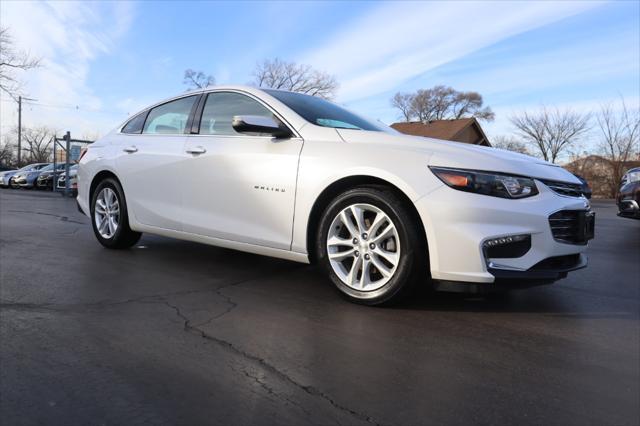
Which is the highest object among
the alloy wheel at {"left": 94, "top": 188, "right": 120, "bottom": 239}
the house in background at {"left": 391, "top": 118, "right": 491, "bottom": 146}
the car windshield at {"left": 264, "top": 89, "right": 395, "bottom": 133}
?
the house in background at {"left": 391, "top": 118, "right": 491, "bottom": 146}

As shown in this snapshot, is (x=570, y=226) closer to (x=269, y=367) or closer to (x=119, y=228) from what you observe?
(x=269, y=367)

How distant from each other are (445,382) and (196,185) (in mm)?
2669

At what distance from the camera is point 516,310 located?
319cm

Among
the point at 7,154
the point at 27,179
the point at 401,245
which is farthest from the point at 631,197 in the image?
the point at 7,154

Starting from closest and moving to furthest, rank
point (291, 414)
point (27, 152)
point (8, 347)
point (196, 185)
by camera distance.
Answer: point (291, 414) < point (8, 347) < point (196, 185) < point (27, 152)

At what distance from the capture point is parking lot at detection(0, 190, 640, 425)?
1.85 m

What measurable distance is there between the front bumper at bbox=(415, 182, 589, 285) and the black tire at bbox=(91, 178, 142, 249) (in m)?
3.24

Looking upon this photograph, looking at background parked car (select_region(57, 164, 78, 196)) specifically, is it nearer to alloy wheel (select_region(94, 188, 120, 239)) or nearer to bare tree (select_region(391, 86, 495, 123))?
alloy wheel (select_region(94, 188, 120, 239))

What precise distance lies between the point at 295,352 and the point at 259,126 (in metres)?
1.69

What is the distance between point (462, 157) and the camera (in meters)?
2.93

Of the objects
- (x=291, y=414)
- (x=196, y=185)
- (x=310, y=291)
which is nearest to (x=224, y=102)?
(x=196, y=185)

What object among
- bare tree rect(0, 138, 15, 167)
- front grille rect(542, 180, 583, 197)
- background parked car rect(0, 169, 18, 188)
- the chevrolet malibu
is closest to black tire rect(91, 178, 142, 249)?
the chevrolet malibu

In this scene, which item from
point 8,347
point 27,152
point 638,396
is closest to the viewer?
point 638,396

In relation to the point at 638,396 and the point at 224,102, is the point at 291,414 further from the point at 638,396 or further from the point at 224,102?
the point at 224,102
